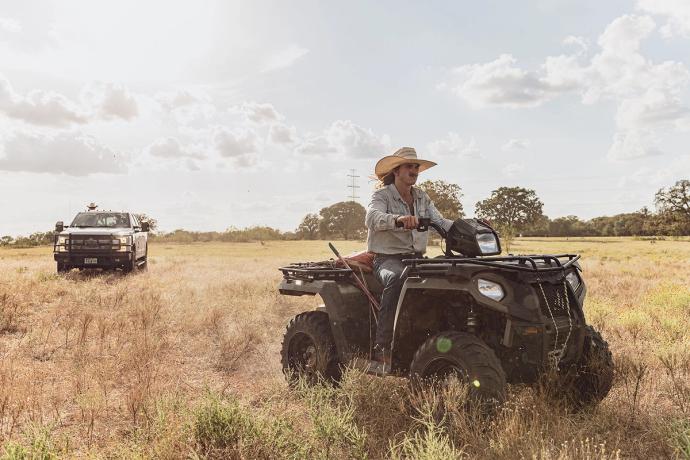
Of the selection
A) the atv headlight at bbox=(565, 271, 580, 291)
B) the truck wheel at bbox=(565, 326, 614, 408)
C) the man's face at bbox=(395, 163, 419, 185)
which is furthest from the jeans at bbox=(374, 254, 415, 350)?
the truck wheel at bbox=(565, 326, 614, 408)

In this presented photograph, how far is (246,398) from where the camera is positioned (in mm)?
5492

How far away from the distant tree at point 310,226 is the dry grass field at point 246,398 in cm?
7354

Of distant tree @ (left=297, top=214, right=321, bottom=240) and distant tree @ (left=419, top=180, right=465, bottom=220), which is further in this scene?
distant tree @ (left=297, top=214, right=321, bottom=240)

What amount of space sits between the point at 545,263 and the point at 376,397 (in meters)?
1.88

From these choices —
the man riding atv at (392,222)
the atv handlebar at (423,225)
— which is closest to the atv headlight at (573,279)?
the atv handlebar at (423,225)

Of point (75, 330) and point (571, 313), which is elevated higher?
point (571, 313)

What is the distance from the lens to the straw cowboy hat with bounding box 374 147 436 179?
539 cm

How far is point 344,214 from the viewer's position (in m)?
86.4

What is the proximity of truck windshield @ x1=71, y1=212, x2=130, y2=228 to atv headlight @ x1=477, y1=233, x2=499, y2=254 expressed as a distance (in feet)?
52.3

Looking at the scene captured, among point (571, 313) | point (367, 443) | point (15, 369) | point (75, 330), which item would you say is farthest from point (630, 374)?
point (75, 330)

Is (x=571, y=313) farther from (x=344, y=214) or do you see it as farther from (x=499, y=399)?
A: (x=344, y=214)

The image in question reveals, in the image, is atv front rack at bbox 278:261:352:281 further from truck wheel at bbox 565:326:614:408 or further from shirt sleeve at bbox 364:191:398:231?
truck wheel at bbox 565:326:614:408

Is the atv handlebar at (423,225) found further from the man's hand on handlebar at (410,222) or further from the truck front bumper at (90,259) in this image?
the truck front bumper at (90,259)

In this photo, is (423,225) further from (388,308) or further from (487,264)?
(487,264)
